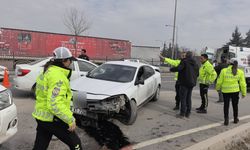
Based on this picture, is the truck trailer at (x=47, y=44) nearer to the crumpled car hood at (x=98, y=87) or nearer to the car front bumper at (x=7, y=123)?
the crumpled car hood at (x=98, y=87)

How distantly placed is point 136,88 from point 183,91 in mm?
1310

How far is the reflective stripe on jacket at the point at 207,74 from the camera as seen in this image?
914cm

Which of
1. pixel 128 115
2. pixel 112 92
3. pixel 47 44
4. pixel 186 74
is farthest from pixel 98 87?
pixel 47 44

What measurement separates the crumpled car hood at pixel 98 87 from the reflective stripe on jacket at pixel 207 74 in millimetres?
2709

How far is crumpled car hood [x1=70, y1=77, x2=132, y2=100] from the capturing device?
6.70m

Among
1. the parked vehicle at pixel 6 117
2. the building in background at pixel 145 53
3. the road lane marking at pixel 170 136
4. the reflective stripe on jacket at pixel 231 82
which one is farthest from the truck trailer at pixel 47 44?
the parked vehicle at pixel 6 117

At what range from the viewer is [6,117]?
4242mm

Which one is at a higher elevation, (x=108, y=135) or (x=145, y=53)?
(x=145, y=53)

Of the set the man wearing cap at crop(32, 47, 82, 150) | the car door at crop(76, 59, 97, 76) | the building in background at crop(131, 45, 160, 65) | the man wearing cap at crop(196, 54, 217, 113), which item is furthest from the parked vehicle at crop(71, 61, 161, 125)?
the building in background at crop(131, 45, 160, 65)

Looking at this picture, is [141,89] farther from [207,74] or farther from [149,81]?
[207,74]

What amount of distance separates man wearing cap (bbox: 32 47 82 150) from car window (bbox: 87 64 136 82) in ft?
14.2

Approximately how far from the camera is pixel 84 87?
7.09 meters

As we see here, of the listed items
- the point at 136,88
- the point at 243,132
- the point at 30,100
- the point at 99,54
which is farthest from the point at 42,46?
the point at 243,132

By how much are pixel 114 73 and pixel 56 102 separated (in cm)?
499
